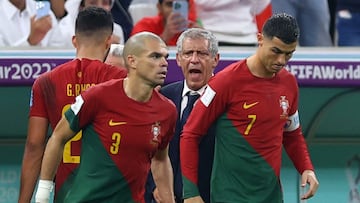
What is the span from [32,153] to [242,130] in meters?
1.25

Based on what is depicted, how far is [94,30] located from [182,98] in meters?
0.89

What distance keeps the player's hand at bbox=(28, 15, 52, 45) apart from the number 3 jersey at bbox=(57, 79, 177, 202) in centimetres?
295

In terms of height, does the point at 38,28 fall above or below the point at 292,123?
above

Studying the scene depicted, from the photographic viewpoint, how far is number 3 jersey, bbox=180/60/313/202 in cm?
653

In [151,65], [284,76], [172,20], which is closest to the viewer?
[151,65]

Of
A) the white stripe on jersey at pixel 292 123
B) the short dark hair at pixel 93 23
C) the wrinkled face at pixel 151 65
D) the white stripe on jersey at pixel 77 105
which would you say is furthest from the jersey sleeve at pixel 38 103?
the white stripe on jersey at pixel 292 123

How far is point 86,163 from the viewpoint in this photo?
6.20 meters

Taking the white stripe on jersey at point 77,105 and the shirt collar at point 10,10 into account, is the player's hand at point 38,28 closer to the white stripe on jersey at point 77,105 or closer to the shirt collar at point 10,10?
the shirt collar at point 10,10

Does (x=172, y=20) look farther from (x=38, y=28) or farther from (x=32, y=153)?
(x=32, y=153)

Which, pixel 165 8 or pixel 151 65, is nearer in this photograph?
pixel 151 65

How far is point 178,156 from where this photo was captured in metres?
7.46

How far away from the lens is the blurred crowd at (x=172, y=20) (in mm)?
9094

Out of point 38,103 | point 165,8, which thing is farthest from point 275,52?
point 165,8

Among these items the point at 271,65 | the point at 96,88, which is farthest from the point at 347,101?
the point at 96,88
